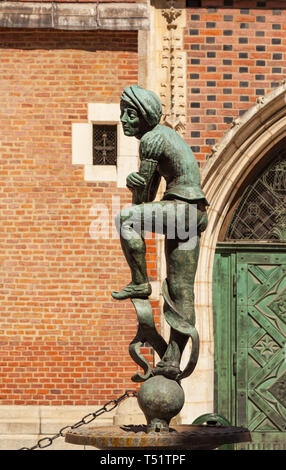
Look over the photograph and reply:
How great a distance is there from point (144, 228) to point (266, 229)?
4888 mm

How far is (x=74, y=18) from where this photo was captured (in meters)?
11.0

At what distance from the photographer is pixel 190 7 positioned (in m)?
11.2

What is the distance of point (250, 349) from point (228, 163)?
1800 mm

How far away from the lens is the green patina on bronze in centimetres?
660

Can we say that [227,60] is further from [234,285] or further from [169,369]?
[169,369]

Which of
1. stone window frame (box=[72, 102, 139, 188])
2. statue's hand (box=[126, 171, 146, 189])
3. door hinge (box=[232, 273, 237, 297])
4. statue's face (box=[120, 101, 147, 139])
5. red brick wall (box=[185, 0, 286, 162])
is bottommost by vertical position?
door hinge (box=[232, 273, 237, 297])

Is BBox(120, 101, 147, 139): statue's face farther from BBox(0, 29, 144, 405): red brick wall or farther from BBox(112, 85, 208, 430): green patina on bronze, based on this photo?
BBox(0, 29, 144, 405): red brick wall

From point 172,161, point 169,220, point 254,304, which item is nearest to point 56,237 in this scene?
point 254,304

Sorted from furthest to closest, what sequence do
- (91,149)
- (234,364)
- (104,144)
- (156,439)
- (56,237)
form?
(234,364) → (104,144) → (91,149) → (56,237) → (156,439)

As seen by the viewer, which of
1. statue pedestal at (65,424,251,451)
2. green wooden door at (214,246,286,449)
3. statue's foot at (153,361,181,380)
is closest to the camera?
statue pedestal at (65,424,251,451)

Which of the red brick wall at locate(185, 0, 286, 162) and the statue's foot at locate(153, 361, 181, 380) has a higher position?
the red brick wall at locate(185, 0, 286, 162)

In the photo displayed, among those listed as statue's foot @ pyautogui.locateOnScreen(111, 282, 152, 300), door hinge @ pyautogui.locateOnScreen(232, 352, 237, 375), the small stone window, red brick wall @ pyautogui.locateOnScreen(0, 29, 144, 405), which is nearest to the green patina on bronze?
statue's foot @ pyautogui.locateOnScreen(111, 282, 152, 300)

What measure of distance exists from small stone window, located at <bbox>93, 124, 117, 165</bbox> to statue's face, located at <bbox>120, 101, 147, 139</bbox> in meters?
4.15

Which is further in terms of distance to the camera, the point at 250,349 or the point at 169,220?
the point at 250,349
